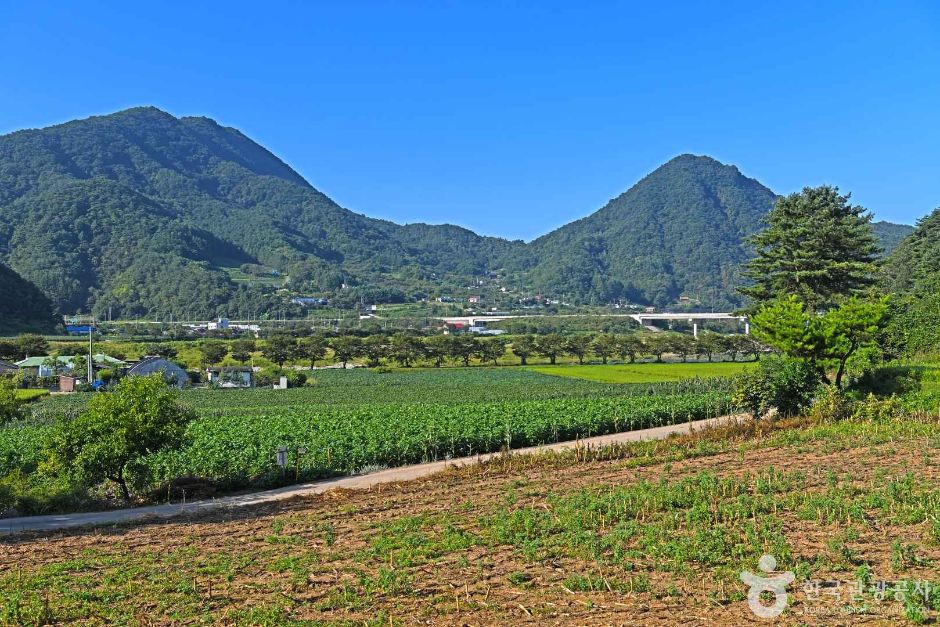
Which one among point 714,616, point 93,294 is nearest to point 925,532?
→ point 714,616

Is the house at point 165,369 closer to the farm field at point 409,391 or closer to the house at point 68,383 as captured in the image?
the house at point 68,383

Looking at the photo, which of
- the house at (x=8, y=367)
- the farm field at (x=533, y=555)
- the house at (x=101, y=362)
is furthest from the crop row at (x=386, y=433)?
the house at (x=101, y=362)

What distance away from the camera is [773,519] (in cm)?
1203

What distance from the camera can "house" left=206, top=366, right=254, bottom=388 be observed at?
70.6 m

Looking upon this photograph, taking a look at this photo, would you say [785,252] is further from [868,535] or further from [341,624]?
[341,624]

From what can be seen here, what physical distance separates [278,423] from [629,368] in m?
47.9

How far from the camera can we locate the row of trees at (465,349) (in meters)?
88.4

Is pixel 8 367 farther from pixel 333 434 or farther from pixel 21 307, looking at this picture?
pixel 333 434

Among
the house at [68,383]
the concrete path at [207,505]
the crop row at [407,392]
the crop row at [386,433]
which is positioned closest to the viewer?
the concrete path at [207,505]

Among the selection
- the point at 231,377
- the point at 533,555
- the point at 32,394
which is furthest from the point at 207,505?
the point at 231,377

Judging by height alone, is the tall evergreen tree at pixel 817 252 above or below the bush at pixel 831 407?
above

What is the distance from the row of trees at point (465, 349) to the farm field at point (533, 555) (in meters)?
72.1

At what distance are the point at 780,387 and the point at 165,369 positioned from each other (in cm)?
6025

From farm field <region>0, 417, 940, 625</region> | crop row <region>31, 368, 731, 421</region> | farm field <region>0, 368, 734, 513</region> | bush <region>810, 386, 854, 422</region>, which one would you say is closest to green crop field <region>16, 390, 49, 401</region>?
crop row <region>31, 368, 731, 421</region>
